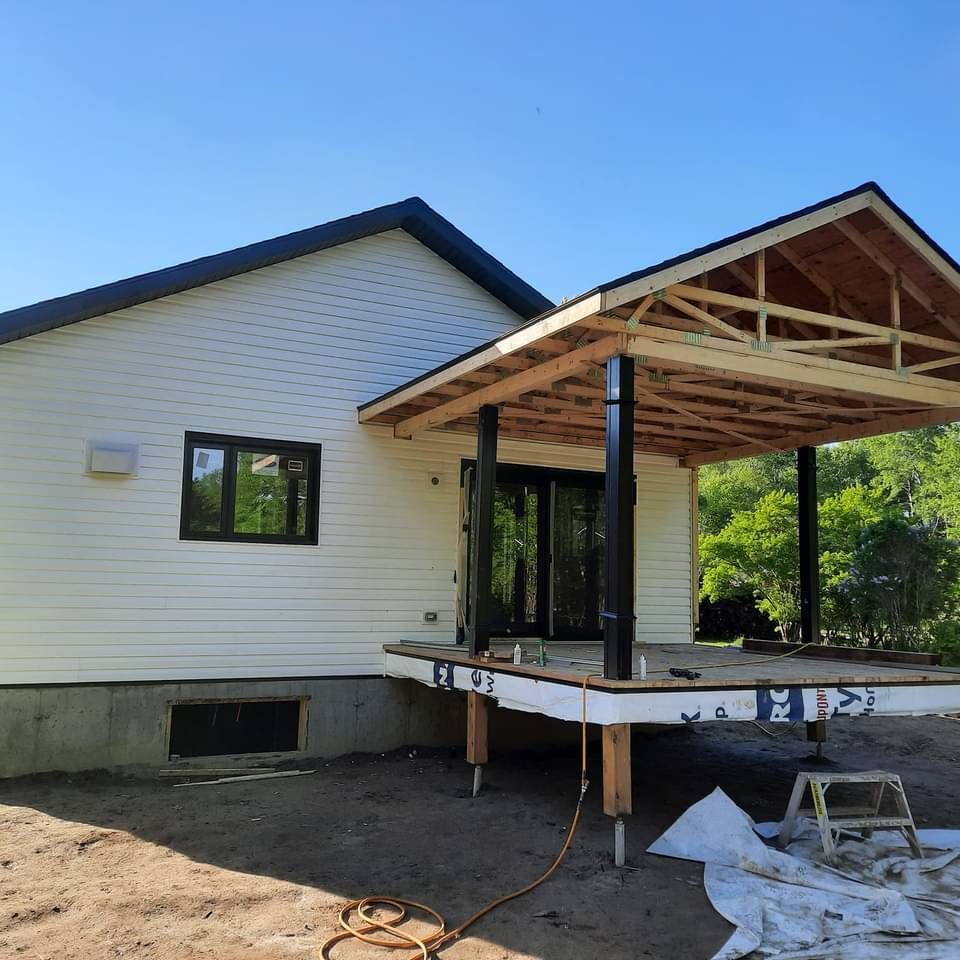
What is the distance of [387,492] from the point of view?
8188 millimetres

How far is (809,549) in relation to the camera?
823 centimetres

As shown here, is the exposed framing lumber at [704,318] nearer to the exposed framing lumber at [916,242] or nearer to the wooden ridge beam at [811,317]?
the wooden ridge beam at [811,317]

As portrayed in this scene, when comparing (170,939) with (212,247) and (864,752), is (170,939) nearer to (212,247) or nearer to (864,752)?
(212,247)

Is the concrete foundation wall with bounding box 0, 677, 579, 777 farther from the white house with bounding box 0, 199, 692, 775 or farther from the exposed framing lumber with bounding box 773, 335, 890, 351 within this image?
the exposed framing lumber with bounding box 773, 335, 890, 351

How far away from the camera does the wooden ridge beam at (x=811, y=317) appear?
5246mm

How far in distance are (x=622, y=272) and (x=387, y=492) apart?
415 centimetres

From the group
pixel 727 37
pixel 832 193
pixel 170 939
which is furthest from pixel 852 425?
pixel 170 939

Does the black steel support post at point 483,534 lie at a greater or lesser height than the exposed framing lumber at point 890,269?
lesser

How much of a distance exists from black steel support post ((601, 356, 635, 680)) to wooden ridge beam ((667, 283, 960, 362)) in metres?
0.84

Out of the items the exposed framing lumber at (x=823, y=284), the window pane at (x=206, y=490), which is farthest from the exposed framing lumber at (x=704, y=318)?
the window pane at (x=206, y=490)

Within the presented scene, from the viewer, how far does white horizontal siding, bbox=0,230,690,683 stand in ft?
22.5

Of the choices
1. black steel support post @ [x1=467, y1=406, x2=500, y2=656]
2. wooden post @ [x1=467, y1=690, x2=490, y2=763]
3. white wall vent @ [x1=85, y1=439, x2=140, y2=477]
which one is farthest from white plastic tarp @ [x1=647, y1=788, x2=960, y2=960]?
white wall vent @ [x1=85, y1=439, x2=140, y2=477]

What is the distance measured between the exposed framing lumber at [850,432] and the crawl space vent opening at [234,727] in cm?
551

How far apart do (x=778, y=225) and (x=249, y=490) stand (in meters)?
5.16
